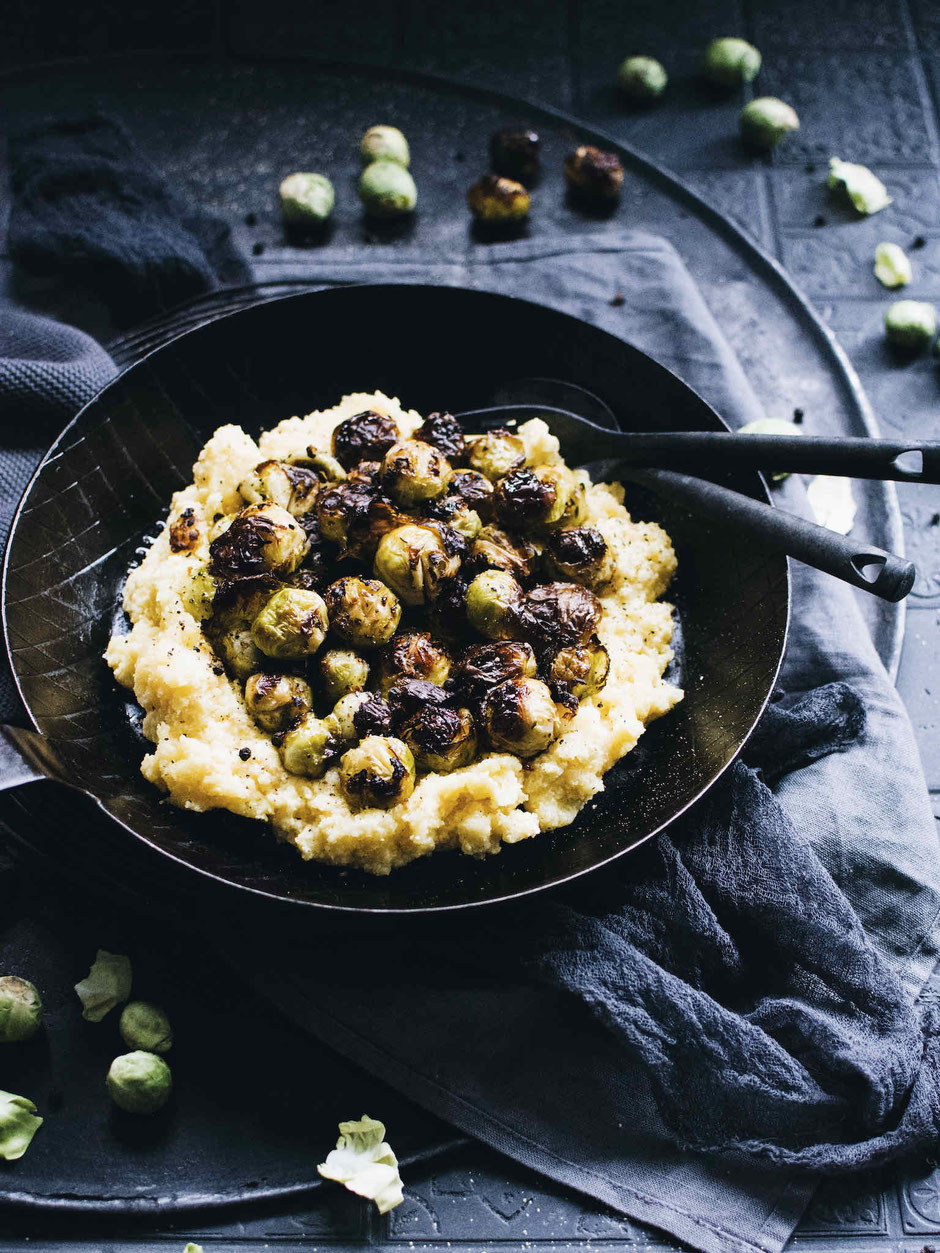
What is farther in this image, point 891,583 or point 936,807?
point 936,807

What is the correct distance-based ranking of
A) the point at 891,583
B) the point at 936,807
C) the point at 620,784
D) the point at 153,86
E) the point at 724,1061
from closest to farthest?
the point at 891,583, the point at 724,1061, the point at 620,784, the point at 936,807, the point at 153,86

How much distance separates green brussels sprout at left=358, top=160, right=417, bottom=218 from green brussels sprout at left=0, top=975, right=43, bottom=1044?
3.49m

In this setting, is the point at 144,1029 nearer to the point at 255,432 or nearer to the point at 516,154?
the point at 255,432

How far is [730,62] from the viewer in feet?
19.1

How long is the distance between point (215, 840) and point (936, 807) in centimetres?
248

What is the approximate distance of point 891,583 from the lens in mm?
3303

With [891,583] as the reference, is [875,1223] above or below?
below

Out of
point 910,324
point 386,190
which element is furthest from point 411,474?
point 910,324

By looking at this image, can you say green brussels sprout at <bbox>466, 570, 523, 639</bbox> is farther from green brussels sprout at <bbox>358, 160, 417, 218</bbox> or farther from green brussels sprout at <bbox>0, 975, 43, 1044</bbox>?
green brussels sprout at <bbox>358, 160, 417, 218</bbox>

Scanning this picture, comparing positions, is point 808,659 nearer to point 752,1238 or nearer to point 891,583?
point 891,583

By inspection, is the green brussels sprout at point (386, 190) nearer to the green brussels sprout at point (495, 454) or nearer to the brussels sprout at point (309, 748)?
the green brussels sprout at point (495, 454)

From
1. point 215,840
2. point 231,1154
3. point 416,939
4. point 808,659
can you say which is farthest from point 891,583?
point 231,1154

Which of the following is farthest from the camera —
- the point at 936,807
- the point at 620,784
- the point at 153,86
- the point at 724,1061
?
the point at 153,86

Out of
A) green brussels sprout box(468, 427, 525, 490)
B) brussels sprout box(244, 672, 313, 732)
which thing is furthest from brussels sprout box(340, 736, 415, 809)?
green brussels sprout box(468, 427, 525, 490)
